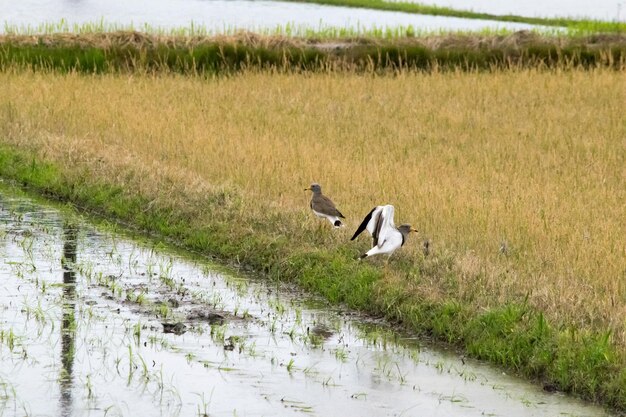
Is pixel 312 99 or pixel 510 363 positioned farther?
pixel 312 99

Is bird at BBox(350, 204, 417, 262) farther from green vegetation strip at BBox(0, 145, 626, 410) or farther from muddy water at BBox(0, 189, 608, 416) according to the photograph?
muddy water at BBox(0, 189, 608, 416)

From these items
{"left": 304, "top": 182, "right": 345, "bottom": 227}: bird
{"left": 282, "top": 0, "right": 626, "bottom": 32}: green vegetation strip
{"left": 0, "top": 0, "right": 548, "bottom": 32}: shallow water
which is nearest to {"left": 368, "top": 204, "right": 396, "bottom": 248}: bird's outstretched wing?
{"left": 304, "top": 182, "right": 345, "bottom": 227}: bird

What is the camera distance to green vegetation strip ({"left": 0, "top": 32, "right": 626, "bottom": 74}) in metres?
18.6

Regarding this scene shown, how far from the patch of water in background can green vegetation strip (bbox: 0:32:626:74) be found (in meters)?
13.3

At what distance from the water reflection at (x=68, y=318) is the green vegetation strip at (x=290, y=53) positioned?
882cm

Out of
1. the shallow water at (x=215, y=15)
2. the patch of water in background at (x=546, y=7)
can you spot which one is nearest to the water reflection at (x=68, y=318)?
the shallow water at (x=215, y=15)

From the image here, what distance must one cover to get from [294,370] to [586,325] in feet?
5.40

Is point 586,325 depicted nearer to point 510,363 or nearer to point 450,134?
point 510,363

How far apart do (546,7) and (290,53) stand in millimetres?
21811

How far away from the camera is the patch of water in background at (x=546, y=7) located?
35.8 metres

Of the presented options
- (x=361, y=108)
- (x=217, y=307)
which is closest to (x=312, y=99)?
(x=361, y=108)

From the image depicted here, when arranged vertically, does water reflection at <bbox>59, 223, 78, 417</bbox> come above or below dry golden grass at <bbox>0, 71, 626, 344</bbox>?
below

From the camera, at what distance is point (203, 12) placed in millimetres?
32438

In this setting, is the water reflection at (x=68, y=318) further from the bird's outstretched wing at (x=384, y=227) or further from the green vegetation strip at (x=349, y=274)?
the bird's outstretched wing at (x=384, y=227)
